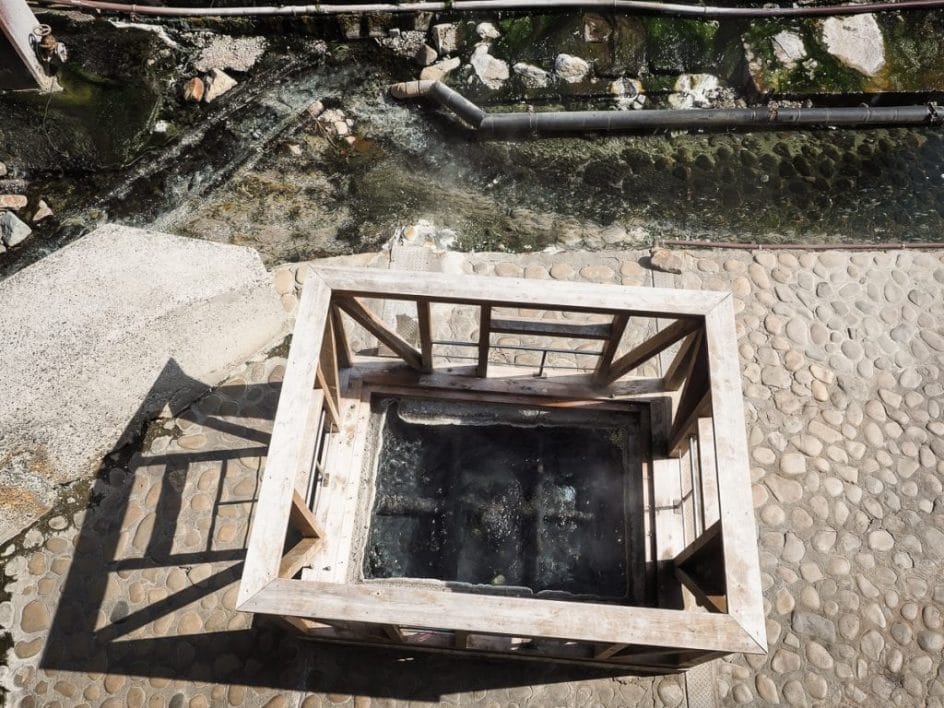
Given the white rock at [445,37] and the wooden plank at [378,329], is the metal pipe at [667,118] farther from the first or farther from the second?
the wooden plank at [378,329]

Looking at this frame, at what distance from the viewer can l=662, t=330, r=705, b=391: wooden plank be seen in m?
4.89

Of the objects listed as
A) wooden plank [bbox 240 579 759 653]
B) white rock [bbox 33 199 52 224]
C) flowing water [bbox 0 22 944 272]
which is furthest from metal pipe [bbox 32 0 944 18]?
wooden plank [bbox 240 579 759 653]

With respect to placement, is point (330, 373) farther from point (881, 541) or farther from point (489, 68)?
point (489, 68)

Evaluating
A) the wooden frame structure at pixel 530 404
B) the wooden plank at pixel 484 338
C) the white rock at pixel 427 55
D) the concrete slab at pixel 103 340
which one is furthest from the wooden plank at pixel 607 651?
the white rock at pixel 427 55

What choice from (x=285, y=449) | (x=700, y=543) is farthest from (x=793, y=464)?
(x=285, y=449)

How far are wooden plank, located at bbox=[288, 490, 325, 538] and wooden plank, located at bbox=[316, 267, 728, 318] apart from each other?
4.65 feet

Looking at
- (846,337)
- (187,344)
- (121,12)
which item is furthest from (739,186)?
(121,12)

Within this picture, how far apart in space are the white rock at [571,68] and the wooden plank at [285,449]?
6.09m

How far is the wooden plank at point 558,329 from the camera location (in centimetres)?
499

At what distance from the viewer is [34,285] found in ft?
18.7

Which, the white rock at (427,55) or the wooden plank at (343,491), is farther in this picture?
the white rock at (427,55)

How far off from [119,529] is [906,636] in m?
6.52

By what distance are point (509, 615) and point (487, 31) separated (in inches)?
327

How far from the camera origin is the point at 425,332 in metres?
Answer: 5.20
